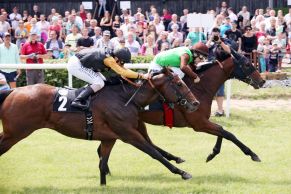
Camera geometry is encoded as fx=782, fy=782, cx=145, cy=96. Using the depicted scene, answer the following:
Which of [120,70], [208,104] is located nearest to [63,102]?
[120,70]

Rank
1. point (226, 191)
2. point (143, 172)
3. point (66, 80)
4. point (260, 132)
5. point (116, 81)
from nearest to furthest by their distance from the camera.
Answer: point (226, 191) < point (116, 81) < point (143, 172) < point (260, 132) < point (66, 80)

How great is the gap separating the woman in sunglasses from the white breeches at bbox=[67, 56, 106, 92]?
3.35ft

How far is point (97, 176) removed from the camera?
33.2 ft

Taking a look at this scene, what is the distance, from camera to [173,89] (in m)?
9.38

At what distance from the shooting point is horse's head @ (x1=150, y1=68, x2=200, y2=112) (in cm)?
937

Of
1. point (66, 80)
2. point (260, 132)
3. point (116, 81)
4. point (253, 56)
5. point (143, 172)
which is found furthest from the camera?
point (253, 56)

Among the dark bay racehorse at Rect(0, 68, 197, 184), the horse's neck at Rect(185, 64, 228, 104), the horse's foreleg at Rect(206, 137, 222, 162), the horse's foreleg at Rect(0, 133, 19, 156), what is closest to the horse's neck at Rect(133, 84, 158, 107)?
the dark bay racehorse at Rect(0, 68, 197, 184)

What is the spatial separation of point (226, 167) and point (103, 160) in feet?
6.10

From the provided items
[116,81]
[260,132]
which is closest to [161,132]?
[260,132]

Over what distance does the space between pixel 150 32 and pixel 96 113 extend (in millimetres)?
12555

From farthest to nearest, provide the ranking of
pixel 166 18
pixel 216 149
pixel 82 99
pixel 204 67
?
pixel 166 18 < pixel 204 67 < pixel 216 149 < pixel 82 99

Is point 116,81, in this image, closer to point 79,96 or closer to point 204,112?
point 79,96

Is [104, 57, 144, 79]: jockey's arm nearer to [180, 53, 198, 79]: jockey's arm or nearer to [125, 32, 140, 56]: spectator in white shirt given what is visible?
[180, 53, 198, 79]: jockey's arm

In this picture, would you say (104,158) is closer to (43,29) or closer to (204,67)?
(204,67)
